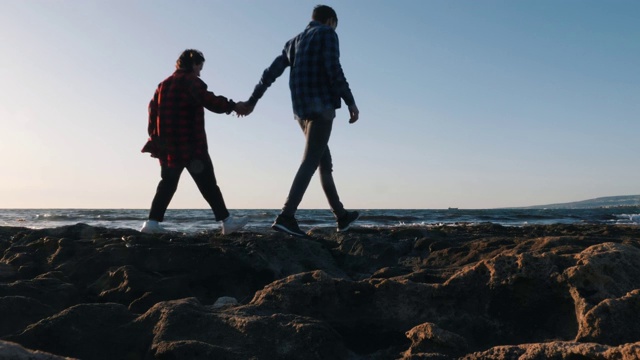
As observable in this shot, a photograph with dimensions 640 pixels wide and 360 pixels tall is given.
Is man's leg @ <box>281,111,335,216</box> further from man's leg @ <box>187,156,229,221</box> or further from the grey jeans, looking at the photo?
man's leg @ <box>187,156,229,221</box>

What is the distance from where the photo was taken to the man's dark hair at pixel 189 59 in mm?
5445

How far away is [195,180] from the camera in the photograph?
5.50 m

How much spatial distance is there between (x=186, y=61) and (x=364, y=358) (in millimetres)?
4012

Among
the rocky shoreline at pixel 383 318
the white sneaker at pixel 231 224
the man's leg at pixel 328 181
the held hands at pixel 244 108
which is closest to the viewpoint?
the rocky shoreline at pixel 383 318

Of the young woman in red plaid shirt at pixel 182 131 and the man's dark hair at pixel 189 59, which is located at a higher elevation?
the man's dark hair at pixel 189 59

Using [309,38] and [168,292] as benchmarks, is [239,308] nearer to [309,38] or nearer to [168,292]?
[168,292]

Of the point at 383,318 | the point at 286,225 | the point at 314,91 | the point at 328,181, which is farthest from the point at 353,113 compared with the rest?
the point at 383,318

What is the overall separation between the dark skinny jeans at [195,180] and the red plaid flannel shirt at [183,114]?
74 millimetres

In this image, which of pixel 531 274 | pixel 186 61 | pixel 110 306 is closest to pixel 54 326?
pixel 110 306

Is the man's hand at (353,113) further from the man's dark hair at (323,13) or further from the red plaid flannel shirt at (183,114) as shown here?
the red plaid flannel shirt at (183,114)

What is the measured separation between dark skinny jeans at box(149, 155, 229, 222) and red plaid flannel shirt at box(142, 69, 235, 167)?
7 cm

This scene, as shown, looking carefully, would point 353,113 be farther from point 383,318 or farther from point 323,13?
point 383,318

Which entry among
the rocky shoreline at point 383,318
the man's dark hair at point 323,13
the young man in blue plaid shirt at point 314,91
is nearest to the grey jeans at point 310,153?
the young man in blue plaid shirt at point 314,91

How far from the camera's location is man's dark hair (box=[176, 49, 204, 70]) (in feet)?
17.9
